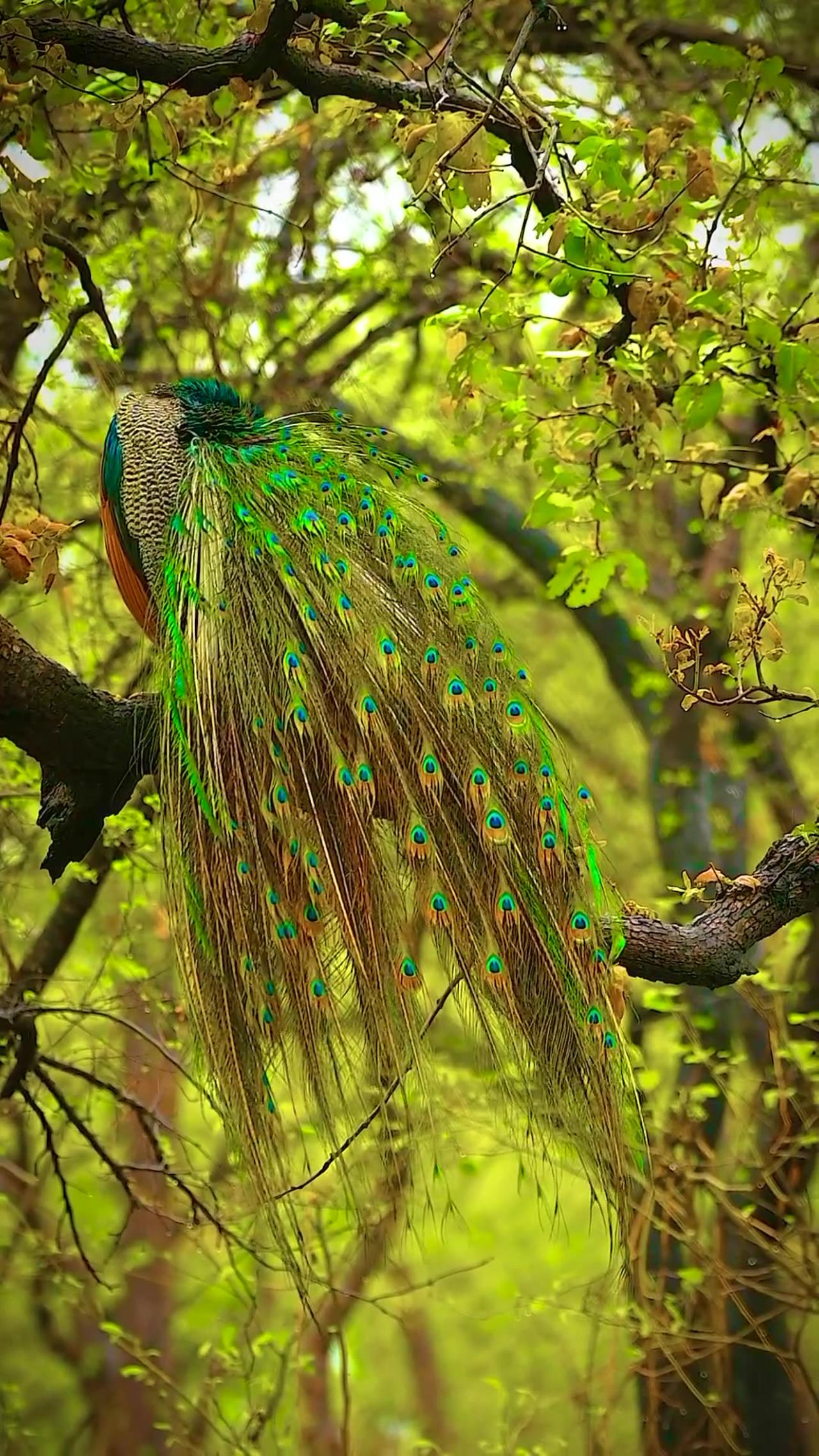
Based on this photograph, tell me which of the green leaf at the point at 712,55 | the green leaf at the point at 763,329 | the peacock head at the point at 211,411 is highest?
the green leaf at the point at 712,55

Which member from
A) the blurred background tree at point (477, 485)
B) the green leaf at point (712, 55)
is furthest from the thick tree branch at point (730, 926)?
the green leaf at point (712, 55)

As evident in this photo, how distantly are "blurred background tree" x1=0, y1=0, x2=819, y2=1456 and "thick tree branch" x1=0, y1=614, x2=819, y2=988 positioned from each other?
15 cm

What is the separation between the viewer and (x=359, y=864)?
1.85m

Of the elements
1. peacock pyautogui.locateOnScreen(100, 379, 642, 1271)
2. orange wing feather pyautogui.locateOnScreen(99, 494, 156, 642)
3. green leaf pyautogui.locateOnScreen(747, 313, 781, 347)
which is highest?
green leaf pyautogui.locateOnScreen(747, 313, 781, 347)

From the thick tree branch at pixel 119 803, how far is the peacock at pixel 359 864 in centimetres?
14

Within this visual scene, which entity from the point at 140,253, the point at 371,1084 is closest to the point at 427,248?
the point at 140,253

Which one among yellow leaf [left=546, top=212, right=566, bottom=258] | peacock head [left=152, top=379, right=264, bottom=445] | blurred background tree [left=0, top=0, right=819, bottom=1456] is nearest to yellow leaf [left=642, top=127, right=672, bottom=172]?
blurred background tree [left=0, top=0, right=819, bottom=1456]

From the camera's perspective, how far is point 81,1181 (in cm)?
584

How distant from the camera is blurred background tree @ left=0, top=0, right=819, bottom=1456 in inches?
100

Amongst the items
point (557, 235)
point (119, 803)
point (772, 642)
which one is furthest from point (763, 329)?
point (119, 803)

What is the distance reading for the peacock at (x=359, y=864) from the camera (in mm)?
1817

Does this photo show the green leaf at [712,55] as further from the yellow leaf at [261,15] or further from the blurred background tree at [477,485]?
the yellow leaf at [261,15]

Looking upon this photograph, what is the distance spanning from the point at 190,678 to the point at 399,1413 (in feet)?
31.4

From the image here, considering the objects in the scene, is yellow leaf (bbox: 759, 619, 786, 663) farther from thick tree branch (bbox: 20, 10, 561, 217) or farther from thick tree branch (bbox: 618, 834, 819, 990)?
thick tree branch (bbox: 20, 10, 561, 217)
